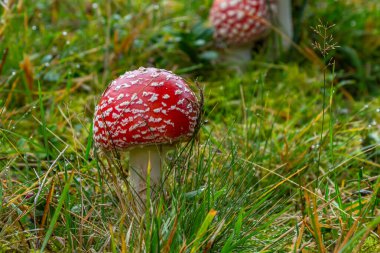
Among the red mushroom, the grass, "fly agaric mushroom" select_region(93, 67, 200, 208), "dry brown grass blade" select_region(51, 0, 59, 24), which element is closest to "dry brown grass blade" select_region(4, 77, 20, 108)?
the grass

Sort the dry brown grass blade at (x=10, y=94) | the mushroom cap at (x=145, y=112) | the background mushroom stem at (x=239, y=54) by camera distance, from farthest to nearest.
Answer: the background mushroom stem at (x=239, y=54)
the dry brown grass blade at (x=10, y=94)
the mushroom cap at (x=145, y=112)

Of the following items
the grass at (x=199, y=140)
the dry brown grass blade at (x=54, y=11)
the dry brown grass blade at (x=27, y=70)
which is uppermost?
the dry brown grass blade at (x=54, y=11)

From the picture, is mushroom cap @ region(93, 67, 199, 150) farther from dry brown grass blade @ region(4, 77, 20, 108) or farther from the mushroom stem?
dry brown grass blade @ region(4, 77, 20, 108)

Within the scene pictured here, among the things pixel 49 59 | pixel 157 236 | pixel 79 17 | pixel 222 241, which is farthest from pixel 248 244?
pixel 79 17

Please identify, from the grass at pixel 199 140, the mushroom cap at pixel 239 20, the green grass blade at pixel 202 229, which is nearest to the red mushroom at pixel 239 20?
the mushroom cap at pixel 239 20

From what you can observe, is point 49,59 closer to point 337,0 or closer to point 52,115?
point 52,115

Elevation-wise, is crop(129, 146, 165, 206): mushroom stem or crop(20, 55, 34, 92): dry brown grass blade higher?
crop(20, 55, 34, 92): dry brown grass blade

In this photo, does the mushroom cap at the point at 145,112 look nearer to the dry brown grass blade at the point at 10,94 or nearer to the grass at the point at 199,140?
the grass at the point at 199,140
